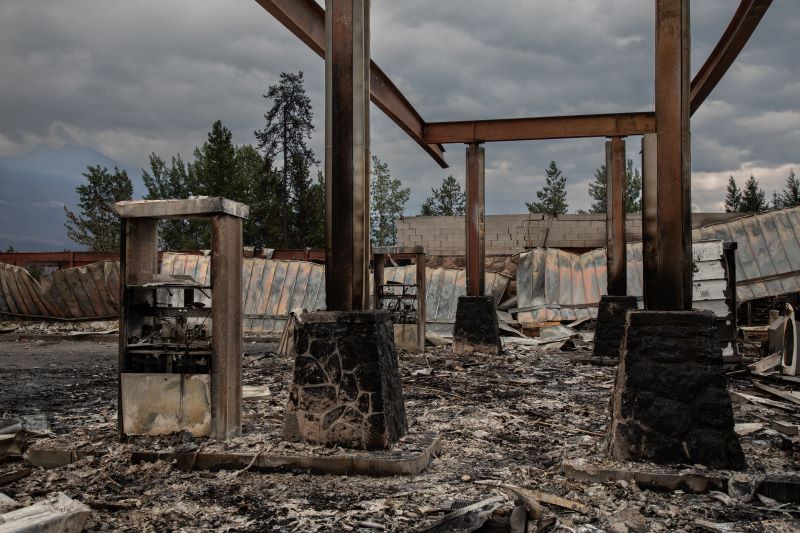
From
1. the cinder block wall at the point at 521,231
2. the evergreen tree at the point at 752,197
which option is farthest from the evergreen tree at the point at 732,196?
the cinder block wall at the point at 521,231

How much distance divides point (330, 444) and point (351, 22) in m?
4.23

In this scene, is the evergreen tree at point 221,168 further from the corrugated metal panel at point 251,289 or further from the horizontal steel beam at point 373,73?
the horizontal steel beam at point 373,73

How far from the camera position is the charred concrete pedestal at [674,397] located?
18.0 feet

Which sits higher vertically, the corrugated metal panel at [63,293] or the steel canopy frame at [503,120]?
the steel canopy frame at [503,120]

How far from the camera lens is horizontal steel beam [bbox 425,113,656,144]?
1492cm

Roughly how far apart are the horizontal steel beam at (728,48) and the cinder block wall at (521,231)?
463 inches

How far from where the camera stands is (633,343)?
5727 mm

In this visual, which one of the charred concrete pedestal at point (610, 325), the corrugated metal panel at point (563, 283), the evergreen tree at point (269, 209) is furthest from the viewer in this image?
the evergreen tree at point (269, 209)

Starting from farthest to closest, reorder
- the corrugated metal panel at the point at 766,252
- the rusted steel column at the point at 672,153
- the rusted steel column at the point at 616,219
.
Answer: the corrugated metal panel at the point at 766,252, the rusted steel column at the point at 616,219, the rusted steel column at the point at 672,153

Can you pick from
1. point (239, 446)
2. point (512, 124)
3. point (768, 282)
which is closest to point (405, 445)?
point (239, 446)

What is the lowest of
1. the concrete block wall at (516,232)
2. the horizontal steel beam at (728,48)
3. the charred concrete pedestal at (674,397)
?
the charred concrete pedestal at (674,397)

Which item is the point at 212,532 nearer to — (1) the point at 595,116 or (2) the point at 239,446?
(2) the point at 239,446

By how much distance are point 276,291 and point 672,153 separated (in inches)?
662

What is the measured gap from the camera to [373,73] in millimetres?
12062
